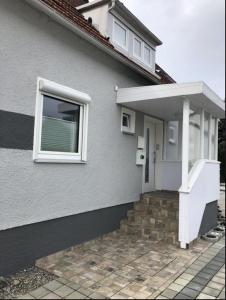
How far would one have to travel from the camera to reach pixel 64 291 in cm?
374

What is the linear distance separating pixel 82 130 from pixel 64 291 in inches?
114

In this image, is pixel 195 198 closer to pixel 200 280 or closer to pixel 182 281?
pixel 200 280

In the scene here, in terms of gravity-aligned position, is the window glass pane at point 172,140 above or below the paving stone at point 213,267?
above

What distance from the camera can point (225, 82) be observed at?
2955mm

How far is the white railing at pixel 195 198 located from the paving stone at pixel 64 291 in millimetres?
2770

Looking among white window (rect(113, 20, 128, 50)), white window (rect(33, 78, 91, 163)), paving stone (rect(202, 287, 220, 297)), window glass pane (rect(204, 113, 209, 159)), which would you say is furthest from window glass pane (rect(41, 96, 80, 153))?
window glass pane (rect(204, 113, 209, 159))

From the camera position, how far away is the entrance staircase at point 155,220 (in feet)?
20.4

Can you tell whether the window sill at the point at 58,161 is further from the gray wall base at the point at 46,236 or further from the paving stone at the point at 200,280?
the paving stone at the point at 200,280

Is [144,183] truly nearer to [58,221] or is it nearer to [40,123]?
[58,221]

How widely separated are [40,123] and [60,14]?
1806 mm

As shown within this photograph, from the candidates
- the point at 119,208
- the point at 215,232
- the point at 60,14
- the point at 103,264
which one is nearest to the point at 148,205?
the point at 119,208

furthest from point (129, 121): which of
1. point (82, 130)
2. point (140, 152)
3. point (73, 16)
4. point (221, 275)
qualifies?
point (221, 275)

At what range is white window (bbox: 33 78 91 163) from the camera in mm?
4695

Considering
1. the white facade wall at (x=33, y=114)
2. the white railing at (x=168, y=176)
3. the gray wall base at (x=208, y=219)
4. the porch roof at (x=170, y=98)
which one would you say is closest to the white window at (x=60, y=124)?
the white facade wall at (x=33, y=114)
